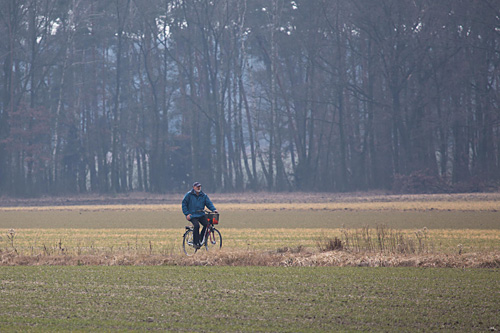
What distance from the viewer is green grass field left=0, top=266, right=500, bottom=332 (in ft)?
32.4

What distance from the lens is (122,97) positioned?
7556 centimetres

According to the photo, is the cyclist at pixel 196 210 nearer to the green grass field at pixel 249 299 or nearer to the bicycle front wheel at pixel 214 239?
the bicycle front wheel at pixel 214 239

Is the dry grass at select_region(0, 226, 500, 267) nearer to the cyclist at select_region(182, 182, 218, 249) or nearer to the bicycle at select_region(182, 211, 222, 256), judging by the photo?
the bicycle at select_region(182, 211, 222, 256)

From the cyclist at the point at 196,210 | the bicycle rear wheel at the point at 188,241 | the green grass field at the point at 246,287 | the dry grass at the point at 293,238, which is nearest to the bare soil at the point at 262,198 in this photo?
the dry grass at the point at 293,238

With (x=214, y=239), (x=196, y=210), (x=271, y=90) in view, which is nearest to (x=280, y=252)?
(x=214, y=239)

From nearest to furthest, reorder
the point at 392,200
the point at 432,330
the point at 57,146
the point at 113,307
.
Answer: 1. the point at 432,330
2. the point at 113,307
3. the point at 392,200
4. the point at 57,146

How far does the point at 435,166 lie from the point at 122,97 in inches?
1336

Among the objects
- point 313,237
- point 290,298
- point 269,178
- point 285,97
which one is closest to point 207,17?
point 285,97

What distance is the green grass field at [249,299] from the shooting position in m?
9.87

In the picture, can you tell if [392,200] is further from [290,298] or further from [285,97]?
[290,298]

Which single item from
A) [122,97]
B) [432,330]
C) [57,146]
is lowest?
[432,330]

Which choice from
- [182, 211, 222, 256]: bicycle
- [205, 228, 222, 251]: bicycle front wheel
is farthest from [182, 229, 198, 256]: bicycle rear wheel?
[205, 228, 222, 251]: bicycle front wheel

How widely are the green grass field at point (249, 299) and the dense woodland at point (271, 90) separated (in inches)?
1626

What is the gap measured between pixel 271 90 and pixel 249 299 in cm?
5373
